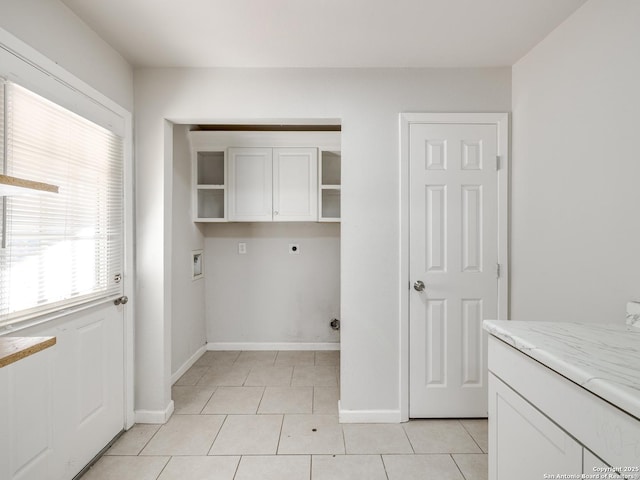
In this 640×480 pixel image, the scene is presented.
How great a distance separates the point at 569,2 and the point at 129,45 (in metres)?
2.46

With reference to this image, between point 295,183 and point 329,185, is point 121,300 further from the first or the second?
point 329,185

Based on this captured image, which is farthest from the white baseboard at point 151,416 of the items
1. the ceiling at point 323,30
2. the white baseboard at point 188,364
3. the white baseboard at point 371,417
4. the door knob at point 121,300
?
the ceiling at point 323,30

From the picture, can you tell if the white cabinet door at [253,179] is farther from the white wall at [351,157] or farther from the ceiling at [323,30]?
the ceiling at [323,30]

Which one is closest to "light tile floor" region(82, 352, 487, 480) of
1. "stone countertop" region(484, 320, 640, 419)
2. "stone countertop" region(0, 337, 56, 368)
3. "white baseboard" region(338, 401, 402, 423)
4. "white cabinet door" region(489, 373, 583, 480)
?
"white baseboard" region(338, 401, 402, 423)

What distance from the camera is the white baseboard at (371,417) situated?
2.26 m

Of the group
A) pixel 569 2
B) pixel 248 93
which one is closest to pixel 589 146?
pixel 569 2

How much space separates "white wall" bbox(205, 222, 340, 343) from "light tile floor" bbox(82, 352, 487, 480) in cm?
90

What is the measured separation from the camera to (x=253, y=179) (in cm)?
329

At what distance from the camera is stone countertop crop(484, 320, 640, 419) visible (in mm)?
735

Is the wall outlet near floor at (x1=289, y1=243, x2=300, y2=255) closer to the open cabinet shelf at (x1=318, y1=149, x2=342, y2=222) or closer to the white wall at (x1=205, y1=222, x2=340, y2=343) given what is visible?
the white wall at (x1=205, y1=222, x2=340, y2=343)

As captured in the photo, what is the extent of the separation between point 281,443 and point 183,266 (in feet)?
5.87

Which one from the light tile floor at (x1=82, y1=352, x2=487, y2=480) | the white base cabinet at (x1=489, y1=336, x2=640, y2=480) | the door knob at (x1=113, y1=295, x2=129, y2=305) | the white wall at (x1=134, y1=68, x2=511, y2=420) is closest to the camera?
the white base cabinet at (x1=489, y1=336, x2=640, y2=480)

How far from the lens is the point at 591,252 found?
160 centimetres

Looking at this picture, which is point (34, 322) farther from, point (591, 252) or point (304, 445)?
point (591, 252)
